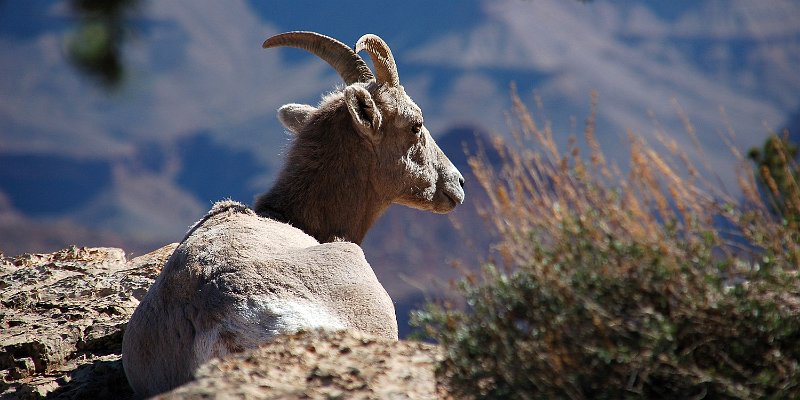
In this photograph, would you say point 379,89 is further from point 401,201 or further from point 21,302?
point 21,302

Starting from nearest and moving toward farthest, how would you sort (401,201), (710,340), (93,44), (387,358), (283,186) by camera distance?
(710,340) → (387,358) → (283,186) → (401,201) → (93,44)

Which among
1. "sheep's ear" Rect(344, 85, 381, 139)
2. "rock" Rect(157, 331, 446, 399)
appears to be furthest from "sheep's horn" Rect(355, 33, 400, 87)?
"rock" Rect(157, 331, 446, 399)

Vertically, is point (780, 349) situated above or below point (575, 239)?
below

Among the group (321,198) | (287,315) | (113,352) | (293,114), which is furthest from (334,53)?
(287,315)

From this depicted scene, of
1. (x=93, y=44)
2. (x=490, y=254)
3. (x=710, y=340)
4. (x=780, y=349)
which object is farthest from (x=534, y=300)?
(x=93, y=44)

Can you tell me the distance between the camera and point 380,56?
6414 millimetres

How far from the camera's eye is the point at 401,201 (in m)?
6.70

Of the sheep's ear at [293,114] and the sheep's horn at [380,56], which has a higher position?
the sheep's horn at [380,56]

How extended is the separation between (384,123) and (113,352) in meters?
2.41

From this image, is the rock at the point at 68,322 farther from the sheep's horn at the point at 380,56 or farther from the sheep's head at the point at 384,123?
the sheep's horn at the point at 380,56

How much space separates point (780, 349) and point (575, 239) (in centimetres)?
80

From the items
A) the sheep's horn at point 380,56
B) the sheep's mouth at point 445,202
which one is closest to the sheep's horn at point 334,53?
the sheep's horn at point 380,56

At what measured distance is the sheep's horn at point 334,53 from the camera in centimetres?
656

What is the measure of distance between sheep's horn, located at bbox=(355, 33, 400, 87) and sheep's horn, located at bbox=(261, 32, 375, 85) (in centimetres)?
19
